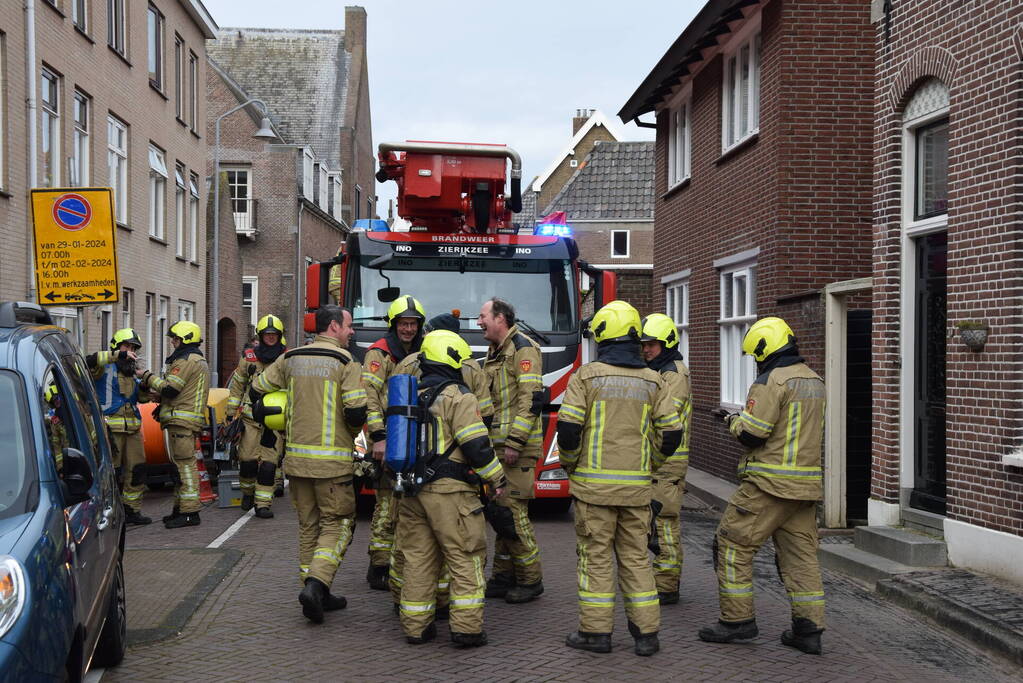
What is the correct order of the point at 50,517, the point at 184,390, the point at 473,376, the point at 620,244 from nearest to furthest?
the point at 50,517
the point at 473,376
the point at 184,390
the point at 620,244

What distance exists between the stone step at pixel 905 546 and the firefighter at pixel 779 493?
2442 millimetres

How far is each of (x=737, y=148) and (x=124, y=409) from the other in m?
7.96

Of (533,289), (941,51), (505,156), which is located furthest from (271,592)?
(941,51)

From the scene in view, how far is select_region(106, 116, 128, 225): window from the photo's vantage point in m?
20.3

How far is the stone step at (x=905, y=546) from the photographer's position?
28.1 feet

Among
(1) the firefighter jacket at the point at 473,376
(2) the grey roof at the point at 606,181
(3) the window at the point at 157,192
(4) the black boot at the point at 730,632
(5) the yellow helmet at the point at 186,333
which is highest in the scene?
(2) the grey roof at the point at 606,181

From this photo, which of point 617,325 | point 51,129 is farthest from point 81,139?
point 617,325

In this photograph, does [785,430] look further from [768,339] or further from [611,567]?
[611,567]

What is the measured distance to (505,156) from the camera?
11.3m

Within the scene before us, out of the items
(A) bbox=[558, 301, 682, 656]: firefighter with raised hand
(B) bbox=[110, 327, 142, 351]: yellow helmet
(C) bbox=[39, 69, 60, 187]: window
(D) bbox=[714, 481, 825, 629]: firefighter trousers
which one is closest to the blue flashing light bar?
(B) bbox=[110, 327, 142, 351]: yellow helmet

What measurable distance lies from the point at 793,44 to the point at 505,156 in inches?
146

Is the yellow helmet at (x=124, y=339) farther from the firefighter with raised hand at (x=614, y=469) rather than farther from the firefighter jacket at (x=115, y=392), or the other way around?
the firefighter with raised hand at (x=614, y=469)

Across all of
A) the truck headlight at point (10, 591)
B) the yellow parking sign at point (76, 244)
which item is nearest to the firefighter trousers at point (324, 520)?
the truck headlight at point (10, 591)

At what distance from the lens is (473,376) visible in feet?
22.7
